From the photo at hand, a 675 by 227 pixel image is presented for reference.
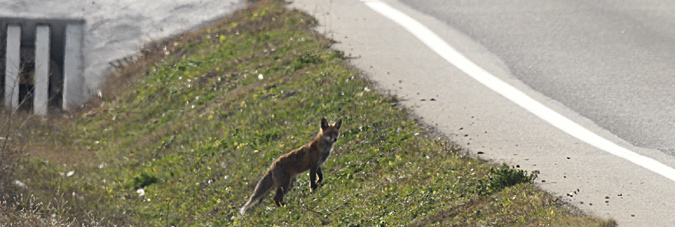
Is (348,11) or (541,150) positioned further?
(348,11)

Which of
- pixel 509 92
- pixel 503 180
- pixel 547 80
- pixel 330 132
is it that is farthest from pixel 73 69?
pixel 330 132

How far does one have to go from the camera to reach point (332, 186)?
8805 millimetres

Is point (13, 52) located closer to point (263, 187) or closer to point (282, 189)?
point (263, 187)

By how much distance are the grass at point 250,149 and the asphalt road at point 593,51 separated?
216cm

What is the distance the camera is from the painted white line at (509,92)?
27.3 ft

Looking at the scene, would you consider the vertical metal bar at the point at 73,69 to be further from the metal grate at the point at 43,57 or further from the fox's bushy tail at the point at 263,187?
the fox's bushy tail at the point at 263,187

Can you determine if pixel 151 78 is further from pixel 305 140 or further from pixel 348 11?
pixel 305 140

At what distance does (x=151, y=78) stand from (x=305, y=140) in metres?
6.59

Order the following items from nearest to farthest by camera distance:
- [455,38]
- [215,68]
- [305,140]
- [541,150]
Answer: [541,150], [305,140], [455,38], [215,68]

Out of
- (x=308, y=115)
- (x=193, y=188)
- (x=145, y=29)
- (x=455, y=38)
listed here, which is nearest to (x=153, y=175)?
(x=193, y=188)

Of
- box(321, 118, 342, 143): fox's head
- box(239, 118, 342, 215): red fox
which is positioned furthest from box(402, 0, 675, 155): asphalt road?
box(321, 118, 342, 143): fox's head

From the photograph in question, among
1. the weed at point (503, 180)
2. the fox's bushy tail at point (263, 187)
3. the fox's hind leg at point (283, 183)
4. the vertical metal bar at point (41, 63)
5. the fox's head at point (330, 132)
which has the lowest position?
the vertical metal bar at point (41, 63)

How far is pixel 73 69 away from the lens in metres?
17.5

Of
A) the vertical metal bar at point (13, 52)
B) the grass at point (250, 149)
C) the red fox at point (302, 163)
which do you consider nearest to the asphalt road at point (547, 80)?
the grass at point (250, 149)
